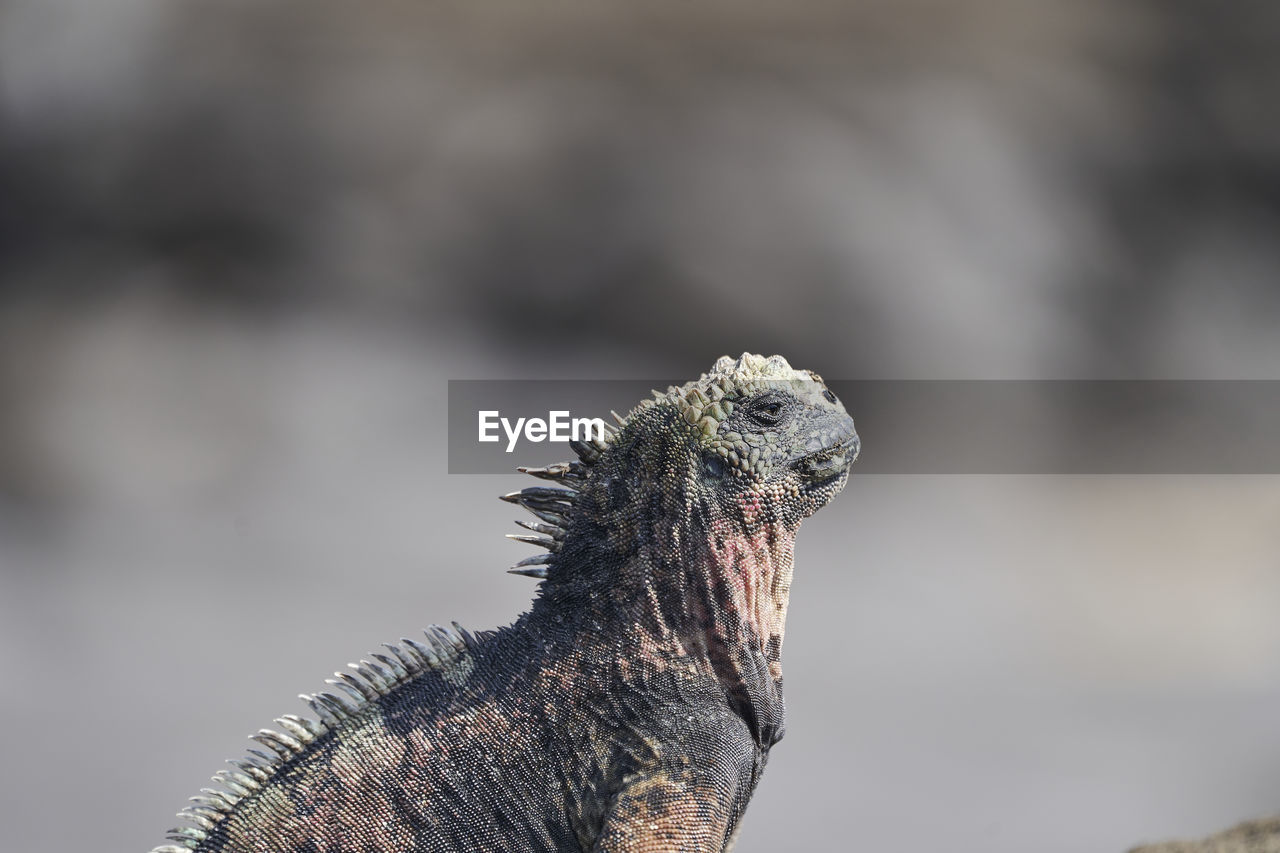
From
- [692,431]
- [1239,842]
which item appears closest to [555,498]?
[692,431]

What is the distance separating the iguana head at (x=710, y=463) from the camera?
2.74 meters

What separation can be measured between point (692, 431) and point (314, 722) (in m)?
1.09

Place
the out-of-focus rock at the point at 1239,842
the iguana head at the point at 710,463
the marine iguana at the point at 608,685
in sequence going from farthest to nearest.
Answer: the out-of-focus rock at the point at 1239,842 < the iguana head at the point at 710,463 < the marine iguana at the point at 608,685

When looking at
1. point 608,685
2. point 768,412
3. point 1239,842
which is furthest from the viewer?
point 1239,842

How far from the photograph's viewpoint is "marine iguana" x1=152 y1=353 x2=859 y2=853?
263 centimetres

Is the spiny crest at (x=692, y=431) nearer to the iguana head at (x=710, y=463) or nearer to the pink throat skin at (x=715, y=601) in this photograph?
the iguana head at (x=710, y=463)

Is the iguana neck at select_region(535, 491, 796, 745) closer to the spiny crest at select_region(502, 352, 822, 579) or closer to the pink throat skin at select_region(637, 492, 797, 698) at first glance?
the pink throat skin at select_region(637, 492, 797, 698)

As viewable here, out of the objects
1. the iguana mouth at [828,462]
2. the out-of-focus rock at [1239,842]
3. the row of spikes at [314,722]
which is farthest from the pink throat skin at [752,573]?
the out-of-focus rock at [1239,842]

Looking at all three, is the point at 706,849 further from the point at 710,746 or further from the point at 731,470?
the point at 731,470

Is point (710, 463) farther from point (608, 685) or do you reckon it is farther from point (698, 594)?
point (608, 685)

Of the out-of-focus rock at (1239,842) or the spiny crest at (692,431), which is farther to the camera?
the out-of-focus rock at (1239,842)

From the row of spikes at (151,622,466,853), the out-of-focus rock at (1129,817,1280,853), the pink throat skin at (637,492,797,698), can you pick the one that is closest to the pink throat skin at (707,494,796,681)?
the pink throat skin at (637,492,797,698)

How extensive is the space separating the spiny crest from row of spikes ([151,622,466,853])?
0.27 m

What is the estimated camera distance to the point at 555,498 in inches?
114
